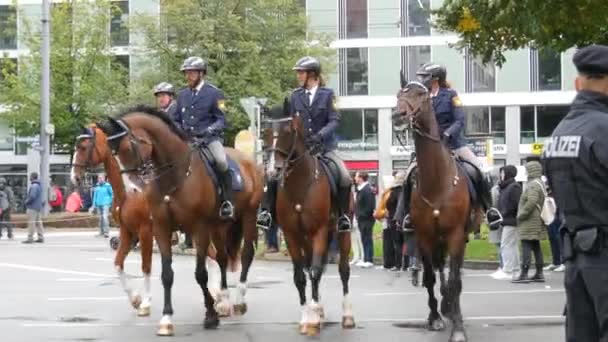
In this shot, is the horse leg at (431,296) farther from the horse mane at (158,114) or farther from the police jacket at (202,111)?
the horse mane at (158,114)

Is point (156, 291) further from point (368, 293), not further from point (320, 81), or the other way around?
point (320, 81)

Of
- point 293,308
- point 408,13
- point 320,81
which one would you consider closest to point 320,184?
point 320,81

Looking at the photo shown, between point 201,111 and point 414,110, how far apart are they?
3.10 metres

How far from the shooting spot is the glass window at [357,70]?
59.2 meters

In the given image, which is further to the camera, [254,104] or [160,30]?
[160,30]

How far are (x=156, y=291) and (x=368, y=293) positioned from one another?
3.41m

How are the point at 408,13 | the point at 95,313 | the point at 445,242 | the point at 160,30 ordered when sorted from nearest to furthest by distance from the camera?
the point at 445,242 → the point at 95,313 → the point at 160,30 → the point at 408,13

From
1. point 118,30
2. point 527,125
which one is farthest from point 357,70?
point 118,30

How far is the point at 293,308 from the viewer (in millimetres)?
14617

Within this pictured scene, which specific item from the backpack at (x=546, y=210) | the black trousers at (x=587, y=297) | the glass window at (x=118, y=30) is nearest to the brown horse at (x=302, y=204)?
the black trousers at (x=587, y=297)

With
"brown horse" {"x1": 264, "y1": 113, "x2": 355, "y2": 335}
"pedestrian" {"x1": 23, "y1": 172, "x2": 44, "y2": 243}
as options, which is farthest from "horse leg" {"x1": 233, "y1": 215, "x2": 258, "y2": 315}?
"pedestrian" {"x1": 23, "y1": 172, "x2": 44, "y2": 243}

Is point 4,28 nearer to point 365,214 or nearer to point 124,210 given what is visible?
point 365,214

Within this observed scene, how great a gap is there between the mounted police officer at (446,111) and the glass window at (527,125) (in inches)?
1771

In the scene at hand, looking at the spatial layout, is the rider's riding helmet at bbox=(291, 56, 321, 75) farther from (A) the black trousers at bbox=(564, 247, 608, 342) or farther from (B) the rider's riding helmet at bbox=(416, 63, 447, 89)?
(A) the black trousers at bbox=(564, 247, 608, 342)
